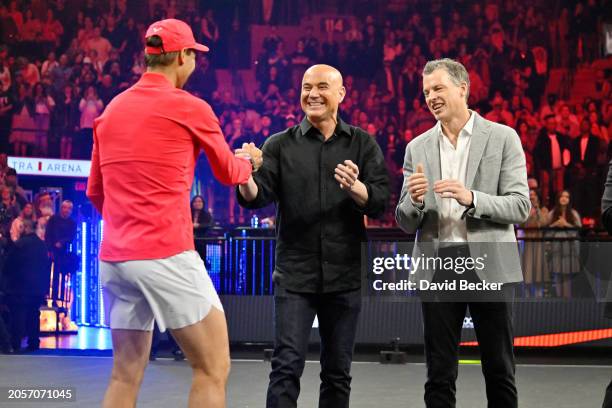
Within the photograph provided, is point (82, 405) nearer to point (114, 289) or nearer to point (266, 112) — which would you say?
point (114, 289)

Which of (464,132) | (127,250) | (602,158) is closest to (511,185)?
(464,132)

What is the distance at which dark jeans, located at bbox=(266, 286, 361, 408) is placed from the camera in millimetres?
4184

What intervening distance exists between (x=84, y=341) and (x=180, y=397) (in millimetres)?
2992

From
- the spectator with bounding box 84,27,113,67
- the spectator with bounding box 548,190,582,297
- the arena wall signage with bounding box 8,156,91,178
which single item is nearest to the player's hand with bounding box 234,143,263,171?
the spectator with bounding box 548,190,582,297

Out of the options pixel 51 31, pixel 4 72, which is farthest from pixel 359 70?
pixel 4 72

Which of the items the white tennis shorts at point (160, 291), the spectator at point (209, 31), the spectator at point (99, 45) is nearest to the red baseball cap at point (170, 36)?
the white tennis shorts at point (160, 291)

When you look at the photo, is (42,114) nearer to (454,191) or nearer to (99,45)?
(99,45)

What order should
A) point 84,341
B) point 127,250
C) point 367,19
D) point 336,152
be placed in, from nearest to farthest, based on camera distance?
point 127,250 → point 336,152 → point 84,341 → point 367,19

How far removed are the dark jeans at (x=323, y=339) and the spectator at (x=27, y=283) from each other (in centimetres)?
519

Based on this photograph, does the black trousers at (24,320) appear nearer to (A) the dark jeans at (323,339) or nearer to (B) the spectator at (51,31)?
(A) the dark jeans at (323,339)

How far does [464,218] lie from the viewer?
4168 mm

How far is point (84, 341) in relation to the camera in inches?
357

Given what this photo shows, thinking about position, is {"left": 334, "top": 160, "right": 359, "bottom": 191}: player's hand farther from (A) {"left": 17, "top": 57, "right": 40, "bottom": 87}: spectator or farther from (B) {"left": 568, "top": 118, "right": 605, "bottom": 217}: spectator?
(A) {"left": 17, "top": 57, "right": 40, "bottom": 87}: spectator

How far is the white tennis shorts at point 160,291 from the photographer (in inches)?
133
